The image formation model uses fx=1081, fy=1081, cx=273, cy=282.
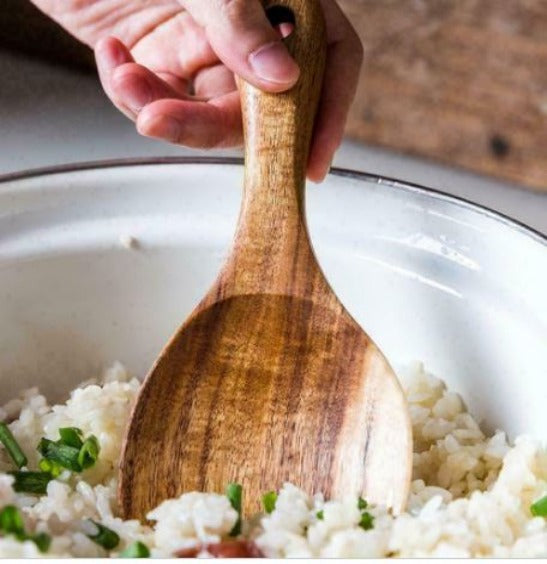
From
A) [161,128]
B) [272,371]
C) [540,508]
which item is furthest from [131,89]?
[540,508]

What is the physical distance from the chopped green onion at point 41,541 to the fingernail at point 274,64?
542 mm

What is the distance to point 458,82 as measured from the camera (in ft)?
8.04

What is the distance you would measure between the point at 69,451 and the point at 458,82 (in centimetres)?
150

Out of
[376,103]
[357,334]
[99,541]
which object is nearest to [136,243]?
[357,334]

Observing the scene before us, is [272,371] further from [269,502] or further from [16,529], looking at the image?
[16,529]

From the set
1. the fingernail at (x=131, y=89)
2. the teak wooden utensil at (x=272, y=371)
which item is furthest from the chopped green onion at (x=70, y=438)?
the fingernail at (x=131, y=89)

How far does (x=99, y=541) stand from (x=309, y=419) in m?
0.29

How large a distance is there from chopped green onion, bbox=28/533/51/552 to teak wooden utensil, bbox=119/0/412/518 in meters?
0.24

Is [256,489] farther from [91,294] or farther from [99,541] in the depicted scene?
[91,294]

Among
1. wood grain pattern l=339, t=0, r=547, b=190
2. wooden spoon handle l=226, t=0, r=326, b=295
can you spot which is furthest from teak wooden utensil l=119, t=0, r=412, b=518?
wood grain pattern l=339, t=0, r=547, b=190

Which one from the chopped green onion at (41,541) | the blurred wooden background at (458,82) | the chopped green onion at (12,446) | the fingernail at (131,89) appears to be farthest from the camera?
the blurred wooden background at (458,82)

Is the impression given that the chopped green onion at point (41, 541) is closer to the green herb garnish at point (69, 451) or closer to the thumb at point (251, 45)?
the green herb garnish at point (69, 451)

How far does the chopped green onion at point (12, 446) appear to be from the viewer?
1.29 meters

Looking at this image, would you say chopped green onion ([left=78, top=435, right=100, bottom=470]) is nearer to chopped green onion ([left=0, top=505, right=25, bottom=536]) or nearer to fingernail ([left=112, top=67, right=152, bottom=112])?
chopped green onion ([left=0, top=505, right=25, bottom=536])
